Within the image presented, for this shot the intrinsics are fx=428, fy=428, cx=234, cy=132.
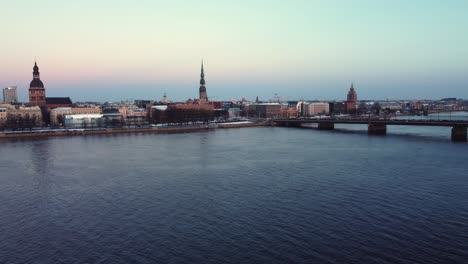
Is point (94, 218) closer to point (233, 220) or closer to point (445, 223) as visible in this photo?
point (233, 220)

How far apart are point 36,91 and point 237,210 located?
53.1 metres

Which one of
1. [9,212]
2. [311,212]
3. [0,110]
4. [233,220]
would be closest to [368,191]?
[311,212]

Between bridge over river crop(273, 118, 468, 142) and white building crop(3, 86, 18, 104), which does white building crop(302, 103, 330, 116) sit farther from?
white building crop(3, 86, 18, 104)

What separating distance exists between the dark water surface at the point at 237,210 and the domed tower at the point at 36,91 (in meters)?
39.8

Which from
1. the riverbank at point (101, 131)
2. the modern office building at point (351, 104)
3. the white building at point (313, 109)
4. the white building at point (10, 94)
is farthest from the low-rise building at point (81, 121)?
the white building at point (10, 94)

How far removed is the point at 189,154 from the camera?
23.3m

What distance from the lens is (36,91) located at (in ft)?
187

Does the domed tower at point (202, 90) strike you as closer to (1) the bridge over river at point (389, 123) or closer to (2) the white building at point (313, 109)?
(1) the bridge over river at point (389, 123)

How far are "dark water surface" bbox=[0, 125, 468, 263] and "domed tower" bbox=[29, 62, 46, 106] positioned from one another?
3981cm

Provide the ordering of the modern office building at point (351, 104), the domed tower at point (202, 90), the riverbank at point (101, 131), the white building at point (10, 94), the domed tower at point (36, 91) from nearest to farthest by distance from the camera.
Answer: the riverbank at point (101, 131) → the domed tower at point (36, 91) → the domed tower at point (202, 90) → the modern office building at point (351, 104) → the white building at point (10, 94)

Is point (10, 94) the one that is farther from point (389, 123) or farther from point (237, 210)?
point (237, 210)

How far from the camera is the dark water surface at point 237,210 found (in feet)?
28.0

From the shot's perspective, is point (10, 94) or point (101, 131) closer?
point (101, 131)

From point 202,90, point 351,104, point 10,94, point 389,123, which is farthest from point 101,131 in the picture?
point 10,94
